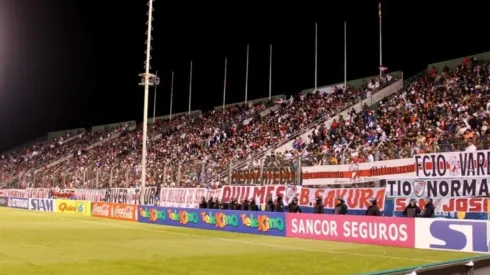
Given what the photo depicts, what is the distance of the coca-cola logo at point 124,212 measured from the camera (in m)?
33.3

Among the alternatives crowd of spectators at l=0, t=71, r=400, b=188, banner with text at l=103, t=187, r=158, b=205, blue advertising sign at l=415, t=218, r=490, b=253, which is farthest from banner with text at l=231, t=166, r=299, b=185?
blue advertising sign at l=415, t=218, r=490, b=253

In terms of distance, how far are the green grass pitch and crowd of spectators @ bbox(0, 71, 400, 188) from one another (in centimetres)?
806

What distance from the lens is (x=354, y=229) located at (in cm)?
1948

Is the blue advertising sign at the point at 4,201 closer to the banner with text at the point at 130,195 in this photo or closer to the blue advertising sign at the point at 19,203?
the blue advertising sign at the point at 19,203

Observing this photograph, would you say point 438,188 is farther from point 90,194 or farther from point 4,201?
point 4,201

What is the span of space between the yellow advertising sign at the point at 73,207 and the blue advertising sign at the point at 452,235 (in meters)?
27.6

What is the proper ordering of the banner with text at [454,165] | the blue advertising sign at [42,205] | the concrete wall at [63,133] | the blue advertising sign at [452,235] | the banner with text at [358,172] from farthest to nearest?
1. the concrete wall at [63,133]
2. the blue advertising sign at [42,205]
3. the banner with text at [358,172]
4. the banner with text at [454,165]
5. the blue advertising sign at [452,235]

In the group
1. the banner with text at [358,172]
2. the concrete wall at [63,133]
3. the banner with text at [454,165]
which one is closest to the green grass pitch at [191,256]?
the banner with text at [454,165]

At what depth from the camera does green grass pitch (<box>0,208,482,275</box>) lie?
496 inches

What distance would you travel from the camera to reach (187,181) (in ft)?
105

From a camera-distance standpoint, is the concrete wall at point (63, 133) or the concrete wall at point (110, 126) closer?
the concrete wall at point (110, 126)

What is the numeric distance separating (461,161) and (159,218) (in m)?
16.7

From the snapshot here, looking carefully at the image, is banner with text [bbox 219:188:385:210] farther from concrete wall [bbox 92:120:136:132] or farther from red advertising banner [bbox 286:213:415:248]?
concrete wall [bbox 92:120:136:132]

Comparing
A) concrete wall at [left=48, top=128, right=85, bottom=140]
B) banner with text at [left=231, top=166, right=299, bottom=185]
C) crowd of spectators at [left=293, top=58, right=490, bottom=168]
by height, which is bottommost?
banner with text at [left=231, top=166, right=299, bottom=185]
